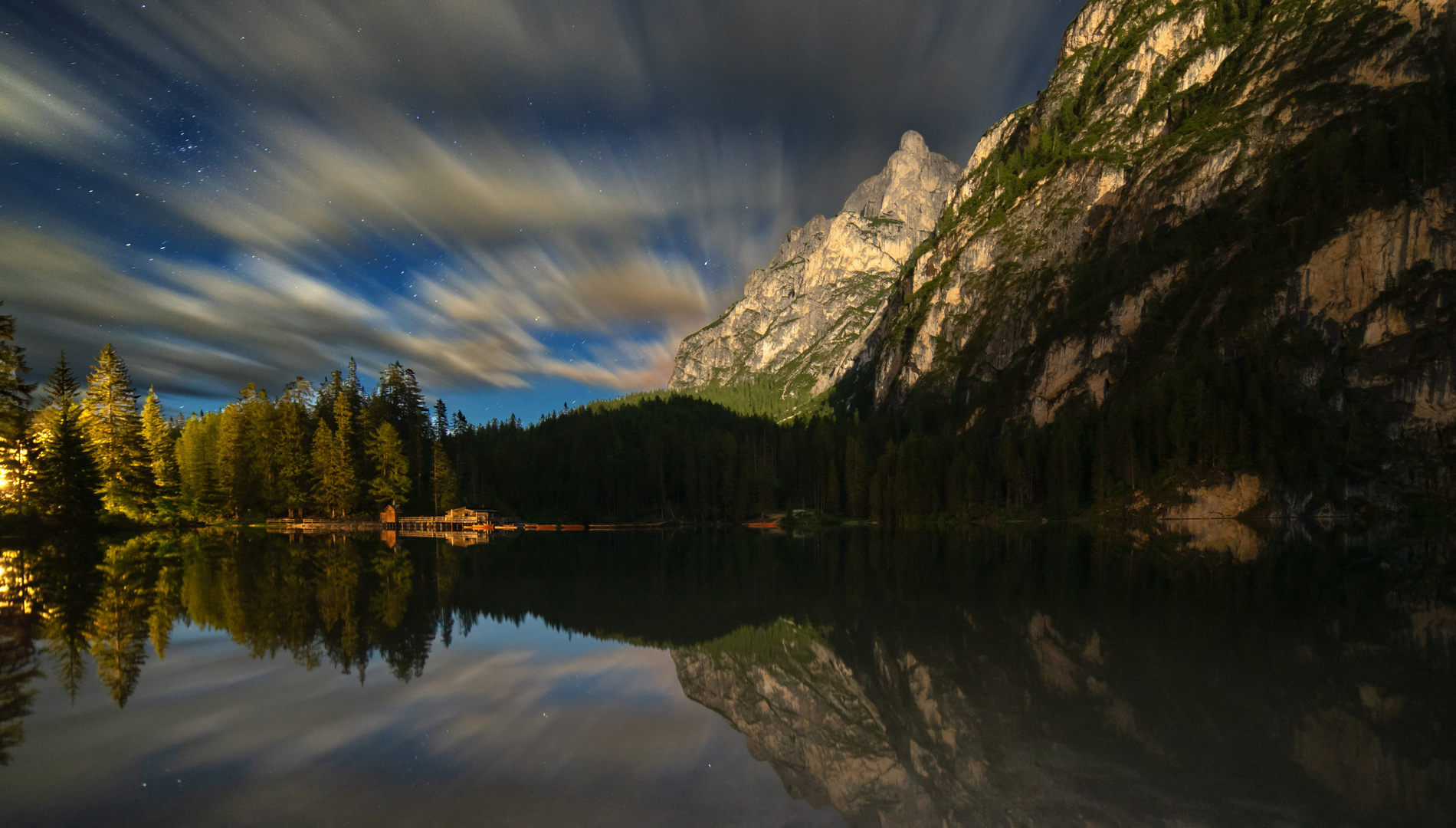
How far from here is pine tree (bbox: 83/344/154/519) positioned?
65500 millimetres

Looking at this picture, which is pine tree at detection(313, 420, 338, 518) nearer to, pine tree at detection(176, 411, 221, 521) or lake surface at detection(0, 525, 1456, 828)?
pine tree at detection(176, 411, 221, 521)

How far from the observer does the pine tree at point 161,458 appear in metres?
70.9

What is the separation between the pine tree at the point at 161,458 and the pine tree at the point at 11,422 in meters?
14.4

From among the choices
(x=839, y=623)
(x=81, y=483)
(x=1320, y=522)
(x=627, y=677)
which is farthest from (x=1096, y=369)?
(x=81, y=483)

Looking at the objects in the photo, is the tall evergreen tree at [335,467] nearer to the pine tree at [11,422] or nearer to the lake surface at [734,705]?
the pine tree at [11,422]

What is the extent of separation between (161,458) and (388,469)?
22393 mm

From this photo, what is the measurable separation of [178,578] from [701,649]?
2514 centimetres

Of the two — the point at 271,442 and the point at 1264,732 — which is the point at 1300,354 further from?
the point at 271,442

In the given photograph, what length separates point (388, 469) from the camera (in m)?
87.8

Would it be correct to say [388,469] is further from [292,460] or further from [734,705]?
[734,705]

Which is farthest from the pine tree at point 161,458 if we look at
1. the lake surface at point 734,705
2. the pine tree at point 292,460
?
the lake surface at point 734,705

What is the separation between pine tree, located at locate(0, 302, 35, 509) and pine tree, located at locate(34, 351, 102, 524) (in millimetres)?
1088

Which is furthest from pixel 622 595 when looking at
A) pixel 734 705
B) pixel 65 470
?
pixel 65 470

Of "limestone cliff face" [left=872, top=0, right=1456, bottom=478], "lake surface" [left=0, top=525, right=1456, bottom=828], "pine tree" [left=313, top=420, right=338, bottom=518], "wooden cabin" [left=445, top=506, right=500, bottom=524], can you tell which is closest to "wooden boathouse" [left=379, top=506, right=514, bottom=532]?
"wooden cabin" [left=445, top=506, right=500, bottom=524]
